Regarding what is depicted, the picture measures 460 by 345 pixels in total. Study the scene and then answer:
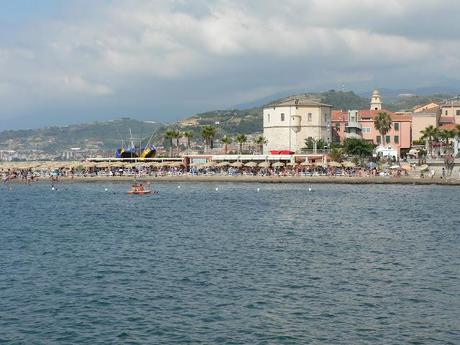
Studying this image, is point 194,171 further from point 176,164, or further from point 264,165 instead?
point 264,165

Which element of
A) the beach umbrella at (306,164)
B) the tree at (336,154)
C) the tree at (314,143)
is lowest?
the beach umbrella at (306,164)

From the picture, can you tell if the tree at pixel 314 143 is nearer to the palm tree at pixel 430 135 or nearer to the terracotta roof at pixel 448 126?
the palm tree at pixel 430 135

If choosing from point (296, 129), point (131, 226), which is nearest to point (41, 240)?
point (131, 226)

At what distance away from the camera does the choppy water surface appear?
2061cm

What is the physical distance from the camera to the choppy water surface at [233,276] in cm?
2061

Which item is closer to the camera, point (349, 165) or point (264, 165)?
point (349, 165)

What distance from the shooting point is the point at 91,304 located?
23406 mm

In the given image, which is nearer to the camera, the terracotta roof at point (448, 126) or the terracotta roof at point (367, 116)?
the terracotta roof at point (448, 126)

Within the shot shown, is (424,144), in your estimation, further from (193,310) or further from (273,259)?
(193,310)

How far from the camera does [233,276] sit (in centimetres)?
2755

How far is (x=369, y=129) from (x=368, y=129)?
0.15m

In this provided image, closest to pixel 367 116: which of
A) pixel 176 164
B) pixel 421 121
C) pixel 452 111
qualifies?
pixel 421 121

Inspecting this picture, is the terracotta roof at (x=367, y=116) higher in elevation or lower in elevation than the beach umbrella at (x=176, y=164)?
higher

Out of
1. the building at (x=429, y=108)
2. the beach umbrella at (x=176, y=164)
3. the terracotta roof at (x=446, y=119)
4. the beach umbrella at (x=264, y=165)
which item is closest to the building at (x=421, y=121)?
the building at (x=429, y=108)
